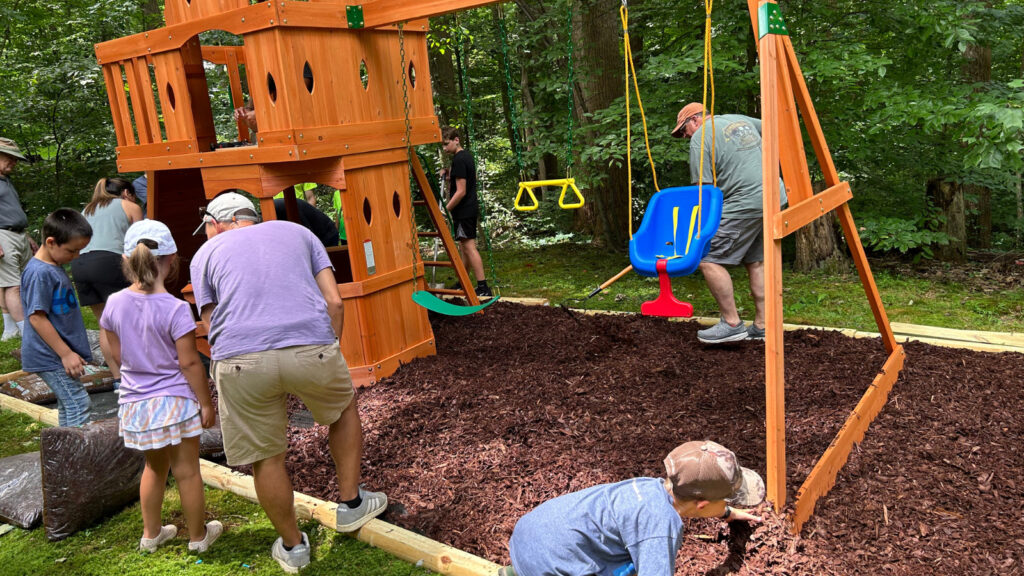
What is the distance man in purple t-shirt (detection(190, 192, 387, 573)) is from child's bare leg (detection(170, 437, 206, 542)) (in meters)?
0.42

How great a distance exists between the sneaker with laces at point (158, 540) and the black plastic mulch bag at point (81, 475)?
1.32 ft

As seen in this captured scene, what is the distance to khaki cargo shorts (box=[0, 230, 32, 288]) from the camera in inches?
262

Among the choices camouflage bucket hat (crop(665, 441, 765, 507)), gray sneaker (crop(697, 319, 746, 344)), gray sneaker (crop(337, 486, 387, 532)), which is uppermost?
camouflage bucket hat (crop(665, 441, 765, 507))

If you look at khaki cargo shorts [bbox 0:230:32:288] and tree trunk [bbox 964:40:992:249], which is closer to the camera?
khaki cargo shorts [bbox 0:230:32:288]

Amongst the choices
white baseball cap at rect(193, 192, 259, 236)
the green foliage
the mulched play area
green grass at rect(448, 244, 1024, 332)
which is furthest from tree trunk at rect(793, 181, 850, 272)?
white baseball cap at rect(193, 192, 259, 236)

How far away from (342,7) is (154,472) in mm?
3268

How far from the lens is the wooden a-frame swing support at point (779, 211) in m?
2.82

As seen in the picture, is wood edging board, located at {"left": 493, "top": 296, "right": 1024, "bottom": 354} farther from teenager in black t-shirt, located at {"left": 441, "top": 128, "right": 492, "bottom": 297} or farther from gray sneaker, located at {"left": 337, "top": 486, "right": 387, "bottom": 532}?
gray sneaker, located at {"left": 337, "top": 486, "right": 387, "bottom": 532}

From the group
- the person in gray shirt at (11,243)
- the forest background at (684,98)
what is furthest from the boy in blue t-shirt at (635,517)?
the person in gray shirt at (11,243)

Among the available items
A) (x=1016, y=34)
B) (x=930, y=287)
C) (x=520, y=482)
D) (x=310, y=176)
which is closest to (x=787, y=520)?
(x=520, y=482)

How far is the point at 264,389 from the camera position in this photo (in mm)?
2836

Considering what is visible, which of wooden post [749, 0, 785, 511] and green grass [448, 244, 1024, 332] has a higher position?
wooden post [749, 0, 785, 511]

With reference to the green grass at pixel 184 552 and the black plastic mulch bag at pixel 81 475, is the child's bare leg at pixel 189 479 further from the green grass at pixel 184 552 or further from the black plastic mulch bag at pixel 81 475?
the black plastic mulch bag at pixel 81 475

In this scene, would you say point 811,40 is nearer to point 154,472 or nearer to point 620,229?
point 620,229
